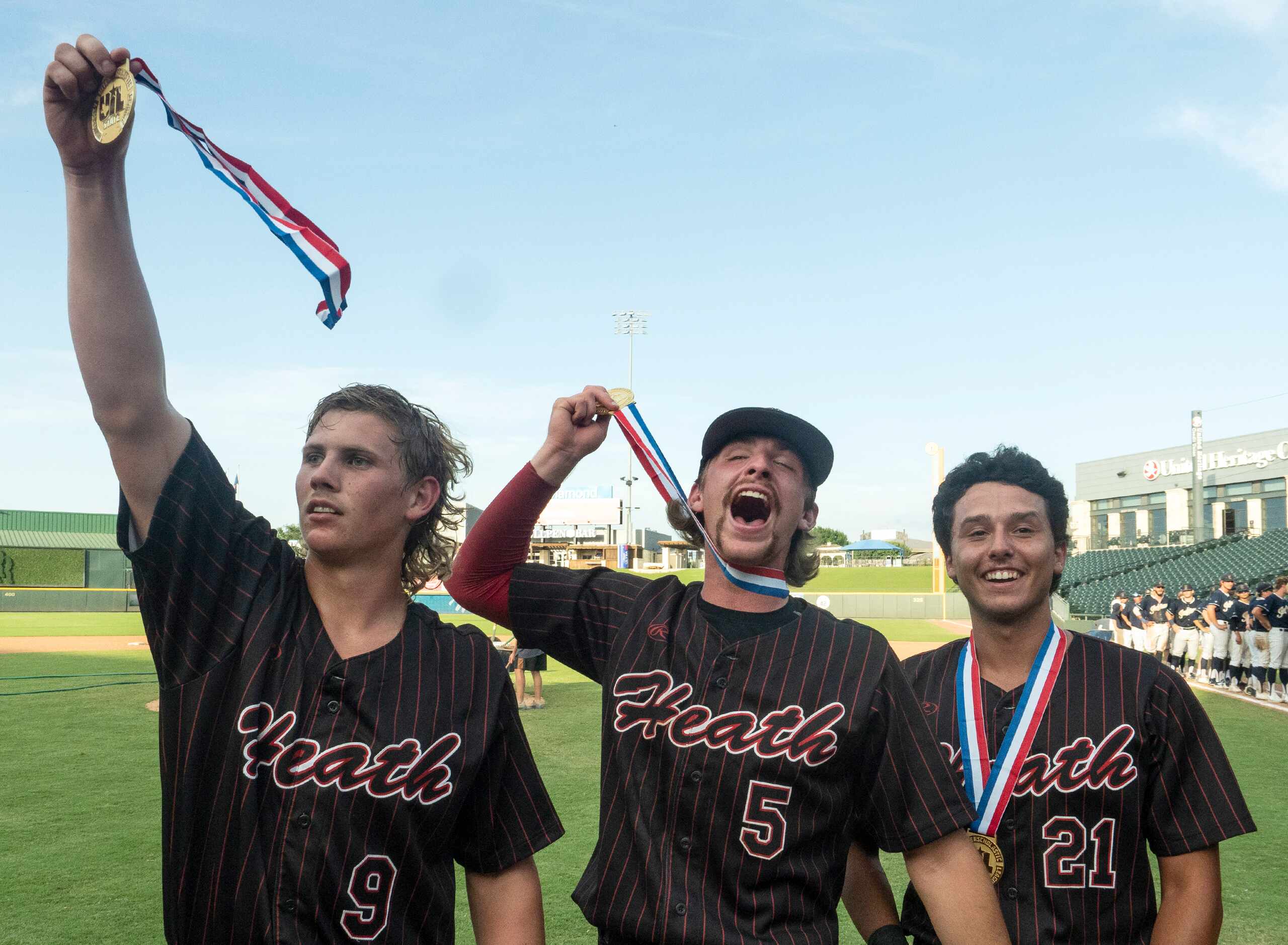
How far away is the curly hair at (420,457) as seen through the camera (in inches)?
92.2

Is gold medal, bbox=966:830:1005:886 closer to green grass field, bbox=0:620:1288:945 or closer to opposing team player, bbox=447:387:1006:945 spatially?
opposing team player, bbox=447:387:1006:945

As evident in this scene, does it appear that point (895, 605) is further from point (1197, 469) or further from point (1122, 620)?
point (1122, 620)

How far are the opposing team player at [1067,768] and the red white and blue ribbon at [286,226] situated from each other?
1780 millimetres

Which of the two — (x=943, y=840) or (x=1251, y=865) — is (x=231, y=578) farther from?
(x=1251, y=865)

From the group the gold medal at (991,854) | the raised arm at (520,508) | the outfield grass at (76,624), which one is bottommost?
the outfield grass at (76,624)

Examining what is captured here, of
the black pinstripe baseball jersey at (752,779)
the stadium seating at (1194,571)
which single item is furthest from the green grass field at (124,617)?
the stadium seating at (1194,571)

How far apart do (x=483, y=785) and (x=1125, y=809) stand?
156 centimetres

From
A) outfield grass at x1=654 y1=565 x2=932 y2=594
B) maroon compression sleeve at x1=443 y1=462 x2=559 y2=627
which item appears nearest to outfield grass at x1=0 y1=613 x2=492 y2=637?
maroon compression sleeve at x1=443 y1=462 x2=559 y2=627

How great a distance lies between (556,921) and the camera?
5082 mm

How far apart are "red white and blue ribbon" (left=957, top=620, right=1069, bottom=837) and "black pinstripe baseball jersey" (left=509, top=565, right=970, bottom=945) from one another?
31cm

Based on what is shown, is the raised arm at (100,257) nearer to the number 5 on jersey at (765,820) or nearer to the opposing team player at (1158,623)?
the number 5 on jersey at (765,820)

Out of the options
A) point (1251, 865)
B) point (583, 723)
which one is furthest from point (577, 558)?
point (1251, 865)

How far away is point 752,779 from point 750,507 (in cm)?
67

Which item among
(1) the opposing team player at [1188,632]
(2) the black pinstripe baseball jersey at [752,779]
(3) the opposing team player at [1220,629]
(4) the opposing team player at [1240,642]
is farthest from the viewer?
(1) the opposing team player at [1188,632]
